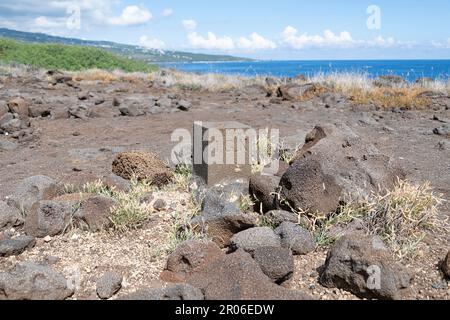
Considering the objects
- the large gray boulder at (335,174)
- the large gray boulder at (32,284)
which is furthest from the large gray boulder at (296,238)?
the large gray boulder at (32,284)

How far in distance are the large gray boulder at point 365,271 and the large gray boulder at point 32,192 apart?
10.3ft

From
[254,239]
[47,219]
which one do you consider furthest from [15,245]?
[254,239]

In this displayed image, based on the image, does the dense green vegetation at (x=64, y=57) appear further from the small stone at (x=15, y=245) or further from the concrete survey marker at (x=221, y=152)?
the small stone at (x=15, y=245)

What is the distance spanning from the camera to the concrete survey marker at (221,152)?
549cm

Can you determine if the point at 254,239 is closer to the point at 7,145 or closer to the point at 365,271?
the point at 365,271

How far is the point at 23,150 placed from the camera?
9.24 m

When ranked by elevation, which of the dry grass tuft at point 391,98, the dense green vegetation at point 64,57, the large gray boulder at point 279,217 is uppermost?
the dense green vegetation at point 64,57

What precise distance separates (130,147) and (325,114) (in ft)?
19.8

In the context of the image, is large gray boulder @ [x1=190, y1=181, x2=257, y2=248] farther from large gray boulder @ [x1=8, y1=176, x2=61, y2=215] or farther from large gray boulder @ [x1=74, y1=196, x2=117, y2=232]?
large gray boulder @ [x1=8, y1=176, x2=61, y2=215]

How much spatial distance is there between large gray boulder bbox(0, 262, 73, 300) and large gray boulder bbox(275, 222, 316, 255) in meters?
1.77

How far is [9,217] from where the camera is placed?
15.6 ft

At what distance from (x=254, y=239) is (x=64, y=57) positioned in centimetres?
4311

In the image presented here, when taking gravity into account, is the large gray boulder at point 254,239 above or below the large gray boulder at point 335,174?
below

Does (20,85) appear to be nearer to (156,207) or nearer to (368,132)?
(368,132)
